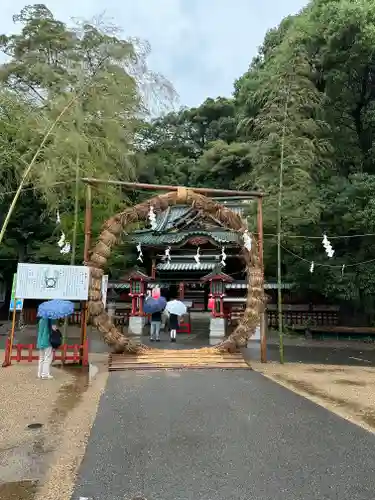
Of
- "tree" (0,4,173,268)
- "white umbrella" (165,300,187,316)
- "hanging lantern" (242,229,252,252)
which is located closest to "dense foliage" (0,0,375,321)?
"tree" (0,4,173,268)

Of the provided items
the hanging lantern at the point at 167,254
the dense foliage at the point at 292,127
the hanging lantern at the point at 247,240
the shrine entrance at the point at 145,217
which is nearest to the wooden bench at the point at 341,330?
the dense foliage at the point at 292,127

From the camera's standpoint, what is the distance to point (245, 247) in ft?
35.2

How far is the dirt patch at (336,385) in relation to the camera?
5.93m

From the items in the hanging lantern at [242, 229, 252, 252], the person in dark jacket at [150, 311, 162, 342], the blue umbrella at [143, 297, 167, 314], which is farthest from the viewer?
the person in dark jacket at [150, 311, 162, 342]

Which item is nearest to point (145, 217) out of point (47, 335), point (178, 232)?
point (47, 335)

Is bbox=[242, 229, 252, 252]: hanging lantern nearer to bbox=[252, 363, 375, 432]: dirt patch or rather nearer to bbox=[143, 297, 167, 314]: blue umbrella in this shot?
bbox=[252, 363, 375, 432]: dirt patch

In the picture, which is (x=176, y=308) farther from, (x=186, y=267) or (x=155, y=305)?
(x=186, y=267)

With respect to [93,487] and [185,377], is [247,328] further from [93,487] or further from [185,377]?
[93,487]

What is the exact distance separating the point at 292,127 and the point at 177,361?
712cm

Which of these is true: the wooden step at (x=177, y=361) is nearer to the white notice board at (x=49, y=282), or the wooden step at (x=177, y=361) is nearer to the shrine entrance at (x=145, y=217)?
the shrine entrance at (x=145, y=217)

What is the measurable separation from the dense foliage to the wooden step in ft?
12.5

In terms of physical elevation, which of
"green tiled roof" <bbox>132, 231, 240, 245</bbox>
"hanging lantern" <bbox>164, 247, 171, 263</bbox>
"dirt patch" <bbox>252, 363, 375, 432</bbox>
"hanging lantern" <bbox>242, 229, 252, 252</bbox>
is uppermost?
"green tiled roof" <bbox>132, 231, 240, 245</bbox>

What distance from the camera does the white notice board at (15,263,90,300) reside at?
8930 millimetres

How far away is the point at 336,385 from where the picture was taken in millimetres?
7848
